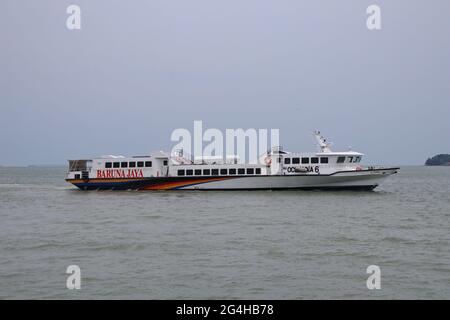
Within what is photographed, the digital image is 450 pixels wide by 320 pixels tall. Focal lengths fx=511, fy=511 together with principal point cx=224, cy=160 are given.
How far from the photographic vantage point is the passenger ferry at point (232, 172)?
44656mm

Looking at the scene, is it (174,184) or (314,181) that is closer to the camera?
(314,181)

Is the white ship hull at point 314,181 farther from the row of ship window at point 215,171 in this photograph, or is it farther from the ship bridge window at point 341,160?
the ship bridge window at point 341,160

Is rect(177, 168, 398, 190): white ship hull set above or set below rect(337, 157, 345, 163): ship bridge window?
below

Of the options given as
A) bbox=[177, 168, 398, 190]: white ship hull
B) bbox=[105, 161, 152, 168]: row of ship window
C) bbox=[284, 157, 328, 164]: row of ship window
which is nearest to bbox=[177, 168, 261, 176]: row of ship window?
bbox=[177, 168, 398, 190]: white ship hull

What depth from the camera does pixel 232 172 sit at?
4628 cm

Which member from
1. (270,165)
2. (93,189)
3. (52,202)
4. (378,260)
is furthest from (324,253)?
(93,189)

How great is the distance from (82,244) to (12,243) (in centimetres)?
315

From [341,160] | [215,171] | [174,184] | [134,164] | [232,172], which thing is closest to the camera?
[341,160]

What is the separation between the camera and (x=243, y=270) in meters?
17.0

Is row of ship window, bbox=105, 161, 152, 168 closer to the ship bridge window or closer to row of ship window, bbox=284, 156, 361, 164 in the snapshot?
row of ship window, bbox=284, 156, 361, 164

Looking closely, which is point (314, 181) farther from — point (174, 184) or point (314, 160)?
point (174, 184)

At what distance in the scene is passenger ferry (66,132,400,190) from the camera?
44656mm

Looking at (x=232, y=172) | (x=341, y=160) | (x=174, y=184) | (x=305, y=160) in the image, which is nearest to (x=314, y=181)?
(x=305, y=160)
